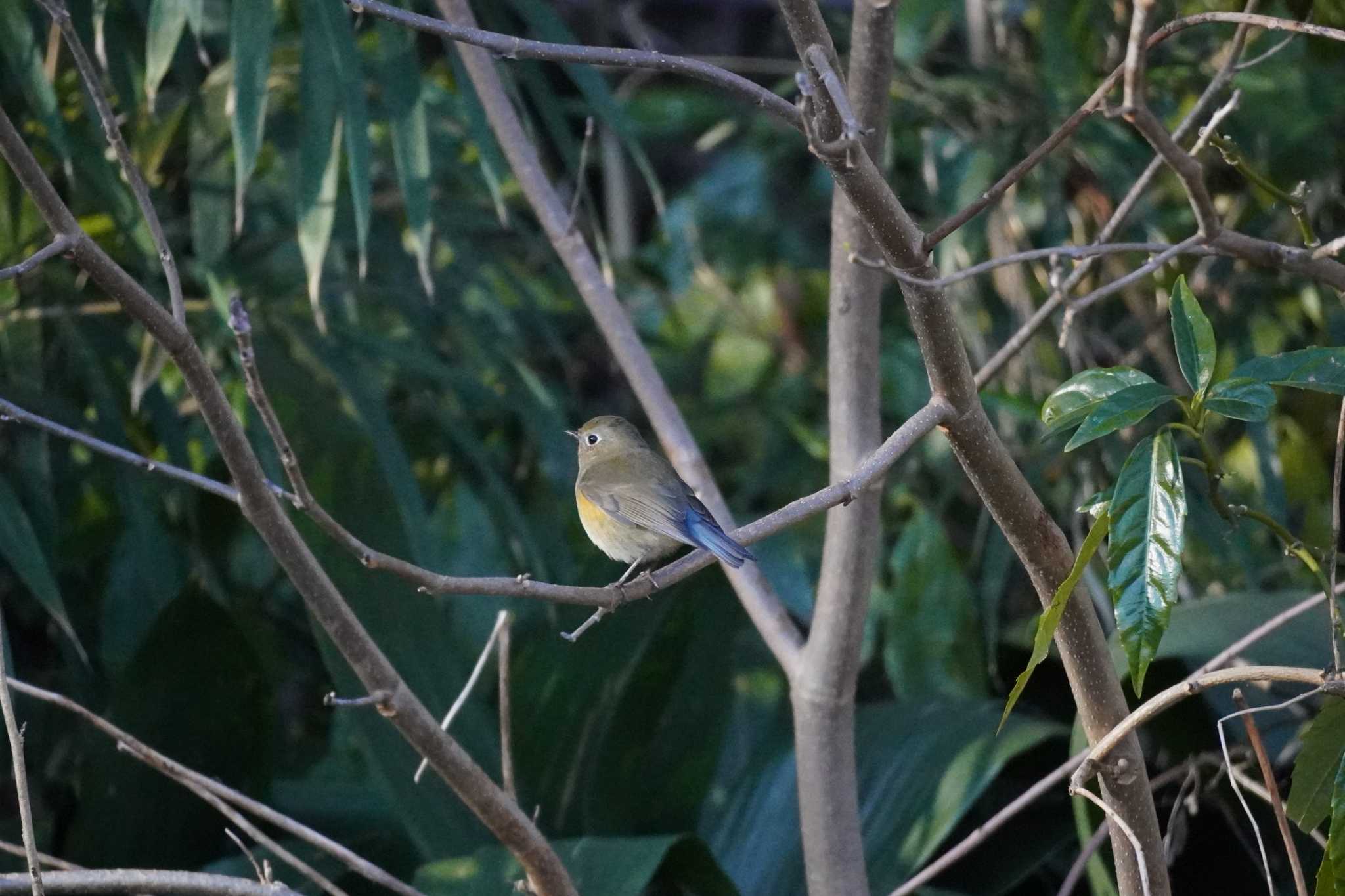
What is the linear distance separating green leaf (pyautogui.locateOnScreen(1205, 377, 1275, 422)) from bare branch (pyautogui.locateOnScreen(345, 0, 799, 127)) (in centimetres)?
55

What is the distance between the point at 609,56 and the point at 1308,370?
2.77 ft

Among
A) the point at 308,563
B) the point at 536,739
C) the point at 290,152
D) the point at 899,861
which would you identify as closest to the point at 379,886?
the point at 536,739

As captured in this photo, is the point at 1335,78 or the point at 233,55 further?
the point at 1335,78

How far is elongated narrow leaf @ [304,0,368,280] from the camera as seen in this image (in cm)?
282

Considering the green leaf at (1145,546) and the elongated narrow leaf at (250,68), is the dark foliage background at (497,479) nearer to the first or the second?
the elongated narrow leaf at (250,68)

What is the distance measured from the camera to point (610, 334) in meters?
2.72

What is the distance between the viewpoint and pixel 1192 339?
1.62 m

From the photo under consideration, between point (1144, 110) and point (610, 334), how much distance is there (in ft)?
5.16

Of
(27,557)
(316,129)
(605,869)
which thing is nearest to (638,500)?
(605,869)

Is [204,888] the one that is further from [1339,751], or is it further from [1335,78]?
[1335,78]

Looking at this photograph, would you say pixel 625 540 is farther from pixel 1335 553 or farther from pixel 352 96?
pixel 1335 553

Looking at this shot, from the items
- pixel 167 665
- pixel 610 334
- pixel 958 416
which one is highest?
pixel 610 334

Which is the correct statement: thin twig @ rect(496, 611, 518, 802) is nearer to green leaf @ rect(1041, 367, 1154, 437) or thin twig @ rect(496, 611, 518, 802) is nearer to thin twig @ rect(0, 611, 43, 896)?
thin twig @ rect(0, 611, 43, 896)

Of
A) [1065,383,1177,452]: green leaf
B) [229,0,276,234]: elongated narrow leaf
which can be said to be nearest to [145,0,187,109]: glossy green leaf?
[229,0,276,234]: elongated narrow leaf
